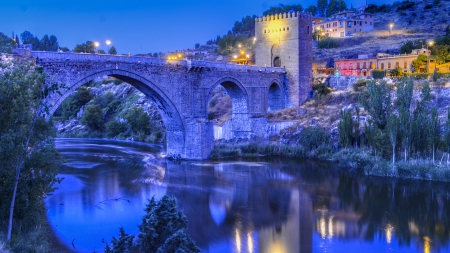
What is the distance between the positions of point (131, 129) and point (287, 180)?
1893 centimetres

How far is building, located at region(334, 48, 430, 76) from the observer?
1310 inches

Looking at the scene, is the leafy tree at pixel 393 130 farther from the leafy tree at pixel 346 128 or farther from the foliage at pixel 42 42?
the foliage at pixel 42 42

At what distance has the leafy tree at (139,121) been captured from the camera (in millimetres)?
34156

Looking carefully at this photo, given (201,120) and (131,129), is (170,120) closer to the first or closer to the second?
(201,120)

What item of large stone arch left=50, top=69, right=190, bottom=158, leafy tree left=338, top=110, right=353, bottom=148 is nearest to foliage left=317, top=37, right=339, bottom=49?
leafy tree left=338, top=110, right=353, bottom=148

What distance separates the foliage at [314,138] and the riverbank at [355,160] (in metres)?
0.26

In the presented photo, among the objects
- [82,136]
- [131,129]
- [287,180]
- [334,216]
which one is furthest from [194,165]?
[82,136]

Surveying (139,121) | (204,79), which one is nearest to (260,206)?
(204,79)

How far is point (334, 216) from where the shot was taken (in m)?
14.0

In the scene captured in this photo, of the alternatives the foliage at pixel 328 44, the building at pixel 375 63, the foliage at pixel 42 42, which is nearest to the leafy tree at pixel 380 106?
the building at pixel 375 63

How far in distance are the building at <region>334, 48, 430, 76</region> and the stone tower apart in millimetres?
5294

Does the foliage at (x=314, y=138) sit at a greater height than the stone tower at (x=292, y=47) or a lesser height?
lesser

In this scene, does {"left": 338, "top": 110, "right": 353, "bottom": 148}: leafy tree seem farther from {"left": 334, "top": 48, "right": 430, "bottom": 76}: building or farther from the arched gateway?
{"left": 334, "top": 48, "right": 430, "bottom": 76}: building

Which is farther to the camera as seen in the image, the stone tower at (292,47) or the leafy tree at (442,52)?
the leafy tree at (442,52)
